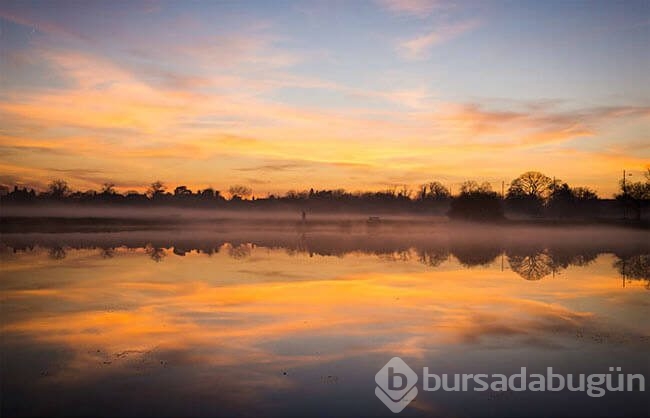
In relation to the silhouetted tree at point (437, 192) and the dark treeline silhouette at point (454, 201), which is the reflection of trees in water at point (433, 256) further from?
the silhouetted tree at point (437, 192)

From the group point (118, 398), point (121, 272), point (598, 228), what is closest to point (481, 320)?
point (118, 398)

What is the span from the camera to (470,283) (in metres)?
24.8

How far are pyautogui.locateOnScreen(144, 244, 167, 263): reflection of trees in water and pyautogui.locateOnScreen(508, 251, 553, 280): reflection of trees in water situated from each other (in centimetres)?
2141

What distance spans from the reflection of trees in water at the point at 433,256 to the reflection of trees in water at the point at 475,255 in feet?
2.62

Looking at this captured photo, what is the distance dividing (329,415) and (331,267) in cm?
2193

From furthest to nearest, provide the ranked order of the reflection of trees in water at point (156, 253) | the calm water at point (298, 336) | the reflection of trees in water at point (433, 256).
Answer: the reflection of trees in water at point (156, 253) < the reflection of trees in water at point (433, 256) < the calm water at point (298, 336)

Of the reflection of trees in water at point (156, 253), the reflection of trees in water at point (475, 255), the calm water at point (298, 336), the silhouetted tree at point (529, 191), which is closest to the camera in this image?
the calm water at point (298, 336)

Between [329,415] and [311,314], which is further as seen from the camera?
[311,314]

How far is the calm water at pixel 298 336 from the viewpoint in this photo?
10.0m

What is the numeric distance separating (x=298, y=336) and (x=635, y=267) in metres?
26.1

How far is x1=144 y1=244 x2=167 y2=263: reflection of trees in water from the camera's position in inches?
1431

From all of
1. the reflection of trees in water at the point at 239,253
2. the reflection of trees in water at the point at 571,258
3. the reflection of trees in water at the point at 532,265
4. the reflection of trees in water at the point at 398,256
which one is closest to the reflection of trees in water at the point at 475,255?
the reflection of trees in water at the point at 532,265

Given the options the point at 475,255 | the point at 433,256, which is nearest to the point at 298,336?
the point at 433,256

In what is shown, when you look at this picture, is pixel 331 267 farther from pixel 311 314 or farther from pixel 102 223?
pixel 102 223
